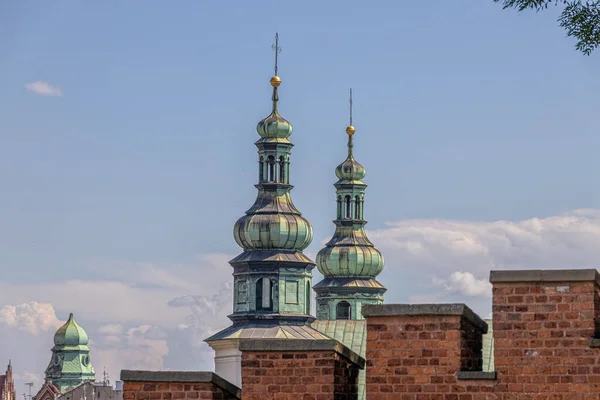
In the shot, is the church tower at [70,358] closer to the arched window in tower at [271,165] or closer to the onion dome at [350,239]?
the onion dome at [350,239]

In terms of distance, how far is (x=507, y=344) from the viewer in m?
12.9

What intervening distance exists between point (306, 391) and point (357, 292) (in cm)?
9796

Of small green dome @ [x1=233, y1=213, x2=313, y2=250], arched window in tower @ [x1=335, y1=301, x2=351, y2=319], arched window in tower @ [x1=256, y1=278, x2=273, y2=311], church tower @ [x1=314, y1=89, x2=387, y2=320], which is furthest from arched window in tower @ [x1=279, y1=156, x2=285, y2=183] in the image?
arched window in tower @ [x1=335, y1=301, x2=351, y2=319]

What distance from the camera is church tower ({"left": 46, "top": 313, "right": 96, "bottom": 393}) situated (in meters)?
173

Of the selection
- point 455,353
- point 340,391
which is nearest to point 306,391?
point 340,391

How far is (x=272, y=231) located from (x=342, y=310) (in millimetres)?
9705

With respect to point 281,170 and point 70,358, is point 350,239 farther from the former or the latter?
point 70,358

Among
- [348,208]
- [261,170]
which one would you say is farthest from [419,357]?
[348,208]

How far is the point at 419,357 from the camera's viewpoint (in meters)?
13.1

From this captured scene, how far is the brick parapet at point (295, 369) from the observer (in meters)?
13.3

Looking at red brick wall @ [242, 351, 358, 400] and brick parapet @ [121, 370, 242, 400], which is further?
brick parapet @ [121, 370, 242, 400]

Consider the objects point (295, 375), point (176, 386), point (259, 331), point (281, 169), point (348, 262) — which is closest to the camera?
point (295, 375)

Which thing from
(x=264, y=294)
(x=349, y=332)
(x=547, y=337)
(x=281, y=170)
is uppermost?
(x=281, y=170)

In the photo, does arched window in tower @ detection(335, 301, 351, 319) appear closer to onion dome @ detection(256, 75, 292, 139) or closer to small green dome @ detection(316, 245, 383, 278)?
small green dome @ detection(316, 245, 383, 278)
